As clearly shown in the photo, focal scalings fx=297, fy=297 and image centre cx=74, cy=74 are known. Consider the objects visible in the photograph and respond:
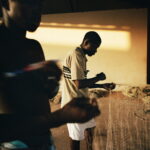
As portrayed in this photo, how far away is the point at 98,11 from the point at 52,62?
283 inches

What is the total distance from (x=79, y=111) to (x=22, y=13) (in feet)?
2.05

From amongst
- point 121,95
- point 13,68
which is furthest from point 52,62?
point 121,95

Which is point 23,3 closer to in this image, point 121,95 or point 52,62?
point 52,62

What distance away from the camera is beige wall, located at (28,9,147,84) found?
8.46 meters

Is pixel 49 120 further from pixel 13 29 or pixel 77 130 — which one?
pixel 77 130

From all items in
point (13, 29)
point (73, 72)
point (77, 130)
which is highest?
point (13, 29)

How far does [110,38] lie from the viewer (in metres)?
8.64

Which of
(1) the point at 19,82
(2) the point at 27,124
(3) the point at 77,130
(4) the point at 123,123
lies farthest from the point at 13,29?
(4) the point at 123,123

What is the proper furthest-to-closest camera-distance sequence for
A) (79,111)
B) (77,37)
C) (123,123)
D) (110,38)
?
(77,37)
(110,38)
(123,123)
(79,111)

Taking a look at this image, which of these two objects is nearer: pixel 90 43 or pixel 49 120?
pixel 49 120

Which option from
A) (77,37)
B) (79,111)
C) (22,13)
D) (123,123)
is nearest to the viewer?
(79,111)

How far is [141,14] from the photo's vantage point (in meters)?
8.34

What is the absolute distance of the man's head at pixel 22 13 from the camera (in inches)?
62.9

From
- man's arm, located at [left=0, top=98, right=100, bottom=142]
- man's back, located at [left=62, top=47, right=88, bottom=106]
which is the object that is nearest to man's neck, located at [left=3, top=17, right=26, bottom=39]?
man's arm, located at [left=0, top=98, right=100, bottom=142]
